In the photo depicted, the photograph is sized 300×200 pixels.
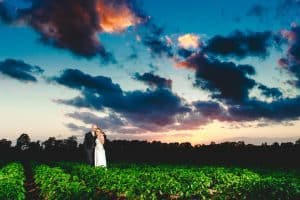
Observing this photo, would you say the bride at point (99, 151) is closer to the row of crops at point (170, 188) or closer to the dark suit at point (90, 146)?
the dark suit at point (90, 146)

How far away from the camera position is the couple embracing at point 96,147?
2973cm

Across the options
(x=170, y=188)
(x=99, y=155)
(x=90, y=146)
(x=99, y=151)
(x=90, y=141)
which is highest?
(x=90, y=141)

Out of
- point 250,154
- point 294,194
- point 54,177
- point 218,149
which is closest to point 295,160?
point 250,154

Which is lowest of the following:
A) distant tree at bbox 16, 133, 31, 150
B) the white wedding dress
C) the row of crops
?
the row of crops

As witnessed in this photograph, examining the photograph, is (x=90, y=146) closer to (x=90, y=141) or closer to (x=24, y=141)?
(x=90, y=141)

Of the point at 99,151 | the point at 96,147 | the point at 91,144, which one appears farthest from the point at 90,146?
the point at 99,151

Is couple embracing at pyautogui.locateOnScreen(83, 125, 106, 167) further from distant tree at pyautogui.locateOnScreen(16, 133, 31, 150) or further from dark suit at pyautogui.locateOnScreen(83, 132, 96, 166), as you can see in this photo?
distant tree at pyautogui.locateOnScreen(16, 133, 31, 150)

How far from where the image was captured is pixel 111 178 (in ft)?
60.8

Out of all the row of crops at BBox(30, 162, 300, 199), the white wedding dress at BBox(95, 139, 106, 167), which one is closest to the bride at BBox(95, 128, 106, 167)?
the white wedding dress at BBox(95, 139, 106, 167)

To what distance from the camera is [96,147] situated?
2972cm

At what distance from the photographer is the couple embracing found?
2973 cm

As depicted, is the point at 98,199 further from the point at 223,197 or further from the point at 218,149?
the point at 218,149

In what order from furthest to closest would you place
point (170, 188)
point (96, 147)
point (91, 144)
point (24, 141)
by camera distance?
point (24, 141), point (91, 144), point (96, 147), point (170, 188)

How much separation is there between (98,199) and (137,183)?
3.67 m
